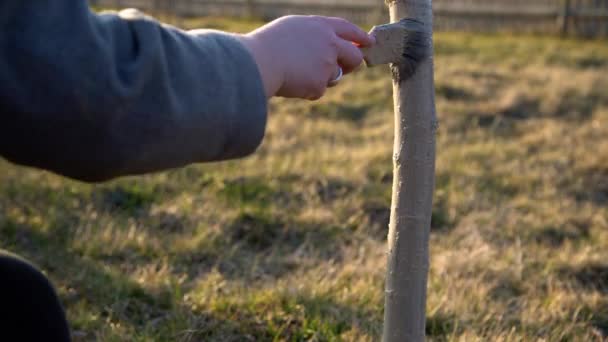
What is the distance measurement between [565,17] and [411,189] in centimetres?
759

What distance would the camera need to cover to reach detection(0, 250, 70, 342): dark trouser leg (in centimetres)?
115

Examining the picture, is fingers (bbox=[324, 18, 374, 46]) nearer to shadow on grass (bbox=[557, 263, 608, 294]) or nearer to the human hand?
the human hand

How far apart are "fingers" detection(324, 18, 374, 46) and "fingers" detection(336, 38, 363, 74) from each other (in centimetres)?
2

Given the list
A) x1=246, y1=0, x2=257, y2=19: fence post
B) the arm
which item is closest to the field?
the arm

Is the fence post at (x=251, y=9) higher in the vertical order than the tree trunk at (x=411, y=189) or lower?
higher

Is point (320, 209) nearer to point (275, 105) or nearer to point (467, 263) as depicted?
point (467, 263)

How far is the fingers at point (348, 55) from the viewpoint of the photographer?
1.21 m

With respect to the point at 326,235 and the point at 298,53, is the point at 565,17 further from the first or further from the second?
the point at 298,53

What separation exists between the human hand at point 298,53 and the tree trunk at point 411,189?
239 mm

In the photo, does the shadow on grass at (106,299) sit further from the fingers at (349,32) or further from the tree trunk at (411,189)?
the fingers at (349,32)

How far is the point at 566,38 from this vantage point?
8.22 m

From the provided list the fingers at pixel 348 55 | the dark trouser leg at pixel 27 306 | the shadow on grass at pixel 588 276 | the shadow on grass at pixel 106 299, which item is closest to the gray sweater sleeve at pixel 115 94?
the fingers at pixel 348 55

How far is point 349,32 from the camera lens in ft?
4.10

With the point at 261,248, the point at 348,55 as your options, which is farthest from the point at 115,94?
the point at 261,248
